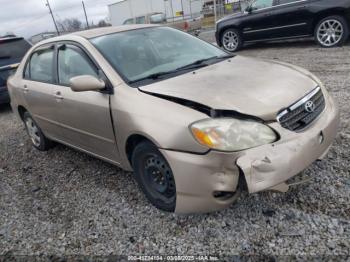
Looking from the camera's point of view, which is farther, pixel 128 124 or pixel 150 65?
pixel 150 65

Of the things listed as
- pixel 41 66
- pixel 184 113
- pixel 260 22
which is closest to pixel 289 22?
pixel 260 22

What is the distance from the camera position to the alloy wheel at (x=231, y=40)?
9883mm

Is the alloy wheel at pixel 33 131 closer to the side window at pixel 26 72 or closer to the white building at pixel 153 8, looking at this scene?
the side window at pixel 26 72

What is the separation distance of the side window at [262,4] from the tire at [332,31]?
147cm

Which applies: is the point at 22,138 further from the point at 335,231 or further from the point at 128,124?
the point at 335,231

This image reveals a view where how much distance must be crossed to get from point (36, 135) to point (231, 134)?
140 inches

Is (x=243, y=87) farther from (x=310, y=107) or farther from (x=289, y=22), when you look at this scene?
(x=289, y=22)

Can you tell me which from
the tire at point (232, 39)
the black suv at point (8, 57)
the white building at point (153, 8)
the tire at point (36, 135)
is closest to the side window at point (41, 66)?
the tire at point (36, 135)

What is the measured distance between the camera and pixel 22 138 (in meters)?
5.60

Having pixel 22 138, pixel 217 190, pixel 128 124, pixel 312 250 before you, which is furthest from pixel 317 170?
pixel 22 138

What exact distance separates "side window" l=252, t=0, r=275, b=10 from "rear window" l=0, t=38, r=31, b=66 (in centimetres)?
620

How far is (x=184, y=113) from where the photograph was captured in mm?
2398

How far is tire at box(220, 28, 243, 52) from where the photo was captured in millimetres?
9789

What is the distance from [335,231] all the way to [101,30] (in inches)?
121
